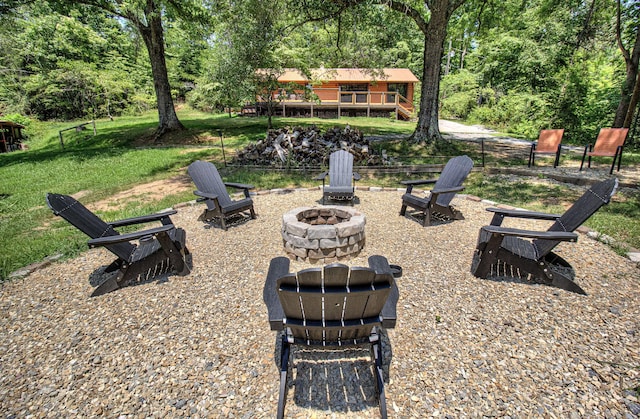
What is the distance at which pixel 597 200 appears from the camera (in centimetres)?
301

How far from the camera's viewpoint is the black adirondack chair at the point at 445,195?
470 cm

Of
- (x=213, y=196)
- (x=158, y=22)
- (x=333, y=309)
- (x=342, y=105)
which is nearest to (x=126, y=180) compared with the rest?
(x=213, y=196)

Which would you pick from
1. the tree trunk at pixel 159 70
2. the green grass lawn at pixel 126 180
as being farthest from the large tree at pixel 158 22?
the green grass lawn at pixel 126 180

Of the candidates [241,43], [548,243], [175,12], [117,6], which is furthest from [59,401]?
[117,6]

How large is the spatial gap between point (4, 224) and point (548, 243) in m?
8.41

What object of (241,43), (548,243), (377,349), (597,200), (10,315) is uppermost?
(241,43)

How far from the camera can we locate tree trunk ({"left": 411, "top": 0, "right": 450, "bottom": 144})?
31.5 ft

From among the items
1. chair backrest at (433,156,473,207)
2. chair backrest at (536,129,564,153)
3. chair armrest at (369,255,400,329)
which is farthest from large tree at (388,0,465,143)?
chair armrest at (369,255,400,329)

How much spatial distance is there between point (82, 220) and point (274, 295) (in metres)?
2.58

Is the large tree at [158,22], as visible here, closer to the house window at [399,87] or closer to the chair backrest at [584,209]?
the chair backrest at [584,209]

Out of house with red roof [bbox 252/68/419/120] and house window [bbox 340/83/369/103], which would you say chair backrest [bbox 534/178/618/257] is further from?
house window [bbox 340/83/369/103]

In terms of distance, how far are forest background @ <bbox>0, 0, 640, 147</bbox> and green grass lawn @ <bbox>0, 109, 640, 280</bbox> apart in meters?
2.38

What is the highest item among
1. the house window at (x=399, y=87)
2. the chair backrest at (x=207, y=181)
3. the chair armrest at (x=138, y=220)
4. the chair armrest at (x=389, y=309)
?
the house window at (x=399, y=87)

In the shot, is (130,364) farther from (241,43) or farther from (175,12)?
(175,12)
